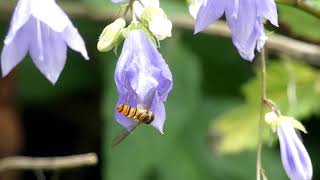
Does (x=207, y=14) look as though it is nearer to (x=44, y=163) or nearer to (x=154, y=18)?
(x=154, y=18)

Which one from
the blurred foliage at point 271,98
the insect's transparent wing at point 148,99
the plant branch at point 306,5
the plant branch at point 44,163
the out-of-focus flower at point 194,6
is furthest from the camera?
the blurred foliage at point 271,98

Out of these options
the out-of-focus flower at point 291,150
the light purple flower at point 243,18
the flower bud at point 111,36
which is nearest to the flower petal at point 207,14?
the light purple flower at point 243,18

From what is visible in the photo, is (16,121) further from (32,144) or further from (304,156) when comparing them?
(304,156)

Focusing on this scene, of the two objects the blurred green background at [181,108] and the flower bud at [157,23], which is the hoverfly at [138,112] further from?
the blurred green background at [181,108]

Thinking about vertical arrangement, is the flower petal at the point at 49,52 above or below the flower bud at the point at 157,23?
below

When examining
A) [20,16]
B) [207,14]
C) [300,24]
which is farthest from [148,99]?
[300,24]
